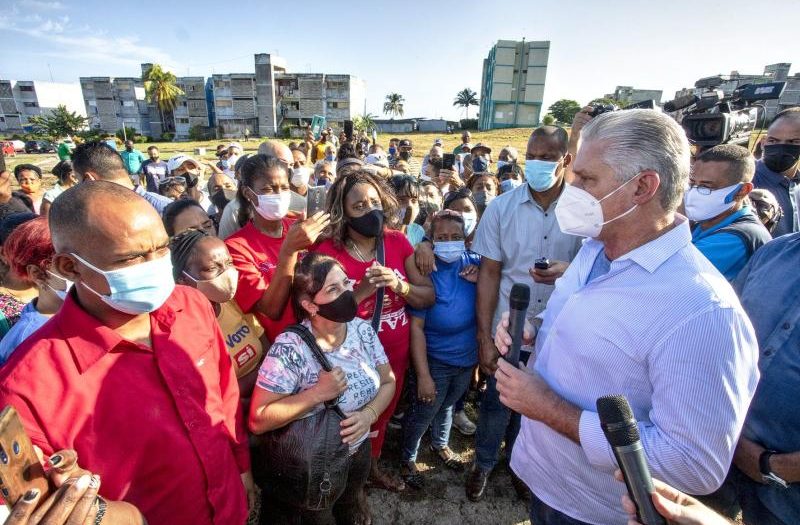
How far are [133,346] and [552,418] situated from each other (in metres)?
1.67

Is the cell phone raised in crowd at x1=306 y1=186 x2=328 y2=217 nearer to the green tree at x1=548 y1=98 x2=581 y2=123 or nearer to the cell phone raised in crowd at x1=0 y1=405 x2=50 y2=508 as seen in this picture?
the cell phone raised in crowd at x1=0 y1=405 x2=50 y2=508

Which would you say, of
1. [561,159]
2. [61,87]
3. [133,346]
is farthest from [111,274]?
[61,87]

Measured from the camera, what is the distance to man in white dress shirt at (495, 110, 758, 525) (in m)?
1.25

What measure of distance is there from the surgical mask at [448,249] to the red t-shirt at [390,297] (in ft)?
0.67

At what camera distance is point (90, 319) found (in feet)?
4.81

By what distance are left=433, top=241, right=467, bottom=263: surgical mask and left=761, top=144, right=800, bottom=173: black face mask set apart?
3.34m

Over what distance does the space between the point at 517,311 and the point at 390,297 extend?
144cm

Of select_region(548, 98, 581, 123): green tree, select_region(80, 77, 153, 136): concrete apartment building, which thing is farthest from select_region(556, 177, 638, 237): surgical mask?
select_region(80, 77, 153, 136): concrete apartment building

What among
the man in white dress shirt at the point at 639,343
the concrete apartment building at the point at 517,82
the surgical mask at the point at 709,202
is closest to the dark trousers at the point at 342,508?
the man in white dress shirt at the point at 639,343

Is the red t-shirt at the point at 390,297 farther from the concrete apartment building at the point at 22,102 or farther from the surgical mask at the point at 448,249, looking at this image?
the concrete apartment building at the point at 22,102

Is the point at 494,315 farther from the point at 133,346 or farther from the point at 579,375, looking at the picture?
the point at 133,346

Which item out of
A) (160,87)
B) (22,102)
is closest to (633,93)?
(160,87)

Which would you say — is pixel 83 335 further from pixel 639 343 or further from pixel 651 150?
pixel 651 150

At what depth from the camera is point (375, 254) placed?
9.50 feet
